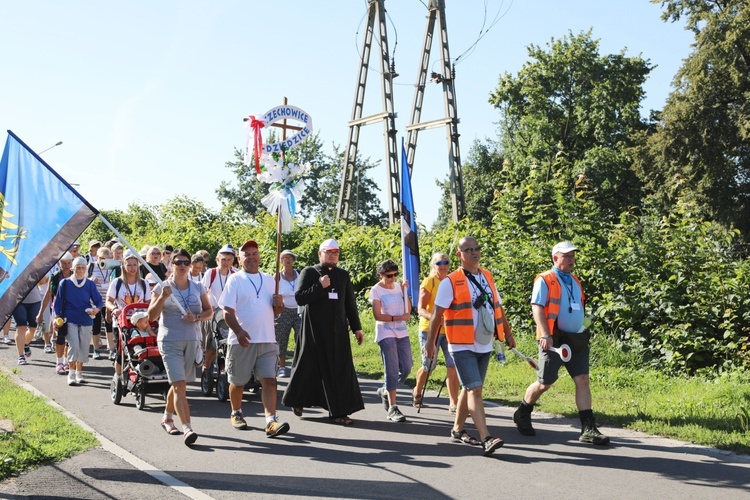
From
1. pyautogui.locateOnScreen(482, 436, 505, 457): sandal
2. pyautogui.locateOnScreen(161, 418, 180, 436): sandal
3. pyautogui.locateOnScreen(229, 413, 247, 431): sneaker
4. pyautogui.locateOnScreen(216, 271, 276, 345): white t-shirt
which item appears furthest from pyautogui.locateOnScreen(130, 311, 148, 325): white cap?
pyautogui.locateOnScreen(482, 436, 505, 457): sandal

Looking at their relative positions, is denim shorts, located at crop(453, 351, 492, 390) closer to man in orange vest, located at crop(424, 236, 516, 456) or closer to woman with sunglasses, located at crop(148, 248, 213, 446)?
man in orange vest, located at crop(424, 236, 516, 456)

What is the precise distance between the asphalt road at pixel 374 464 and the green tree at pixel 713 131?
2612 centimetres

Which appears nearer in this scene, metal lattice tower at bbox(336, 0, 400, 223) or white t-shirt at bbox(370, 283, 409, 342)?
white t-shirt at bbox(370, 283, 409, 342)

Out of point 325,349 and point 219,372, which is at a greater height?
point 325,349

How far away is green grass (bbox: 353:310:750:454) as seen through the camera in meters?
8.77

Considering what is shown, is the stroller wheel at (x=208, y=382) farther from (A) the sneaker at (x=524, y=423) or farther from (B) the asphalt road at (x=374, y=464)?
(A) the sneaker at (x=524, y=423)

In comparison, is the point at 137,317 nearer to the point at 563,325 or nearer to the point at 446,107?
the point at 563,325

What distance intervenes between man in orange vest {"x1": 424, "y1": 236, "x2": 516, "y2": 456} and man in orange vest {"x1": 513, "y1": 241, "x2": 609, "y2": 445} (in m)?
0.43

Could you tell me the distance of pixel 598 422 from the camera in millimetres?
9461

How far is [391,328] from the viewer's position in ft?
33.2

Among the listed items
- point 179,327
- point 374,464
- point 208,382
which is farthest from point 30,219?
point 208,382

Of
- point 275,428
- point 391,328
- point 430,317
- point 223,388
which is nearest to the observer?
point 275,428

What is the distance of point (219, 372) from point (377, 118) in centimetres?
1361

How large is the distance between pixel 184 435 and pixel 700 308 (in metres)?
6.98
